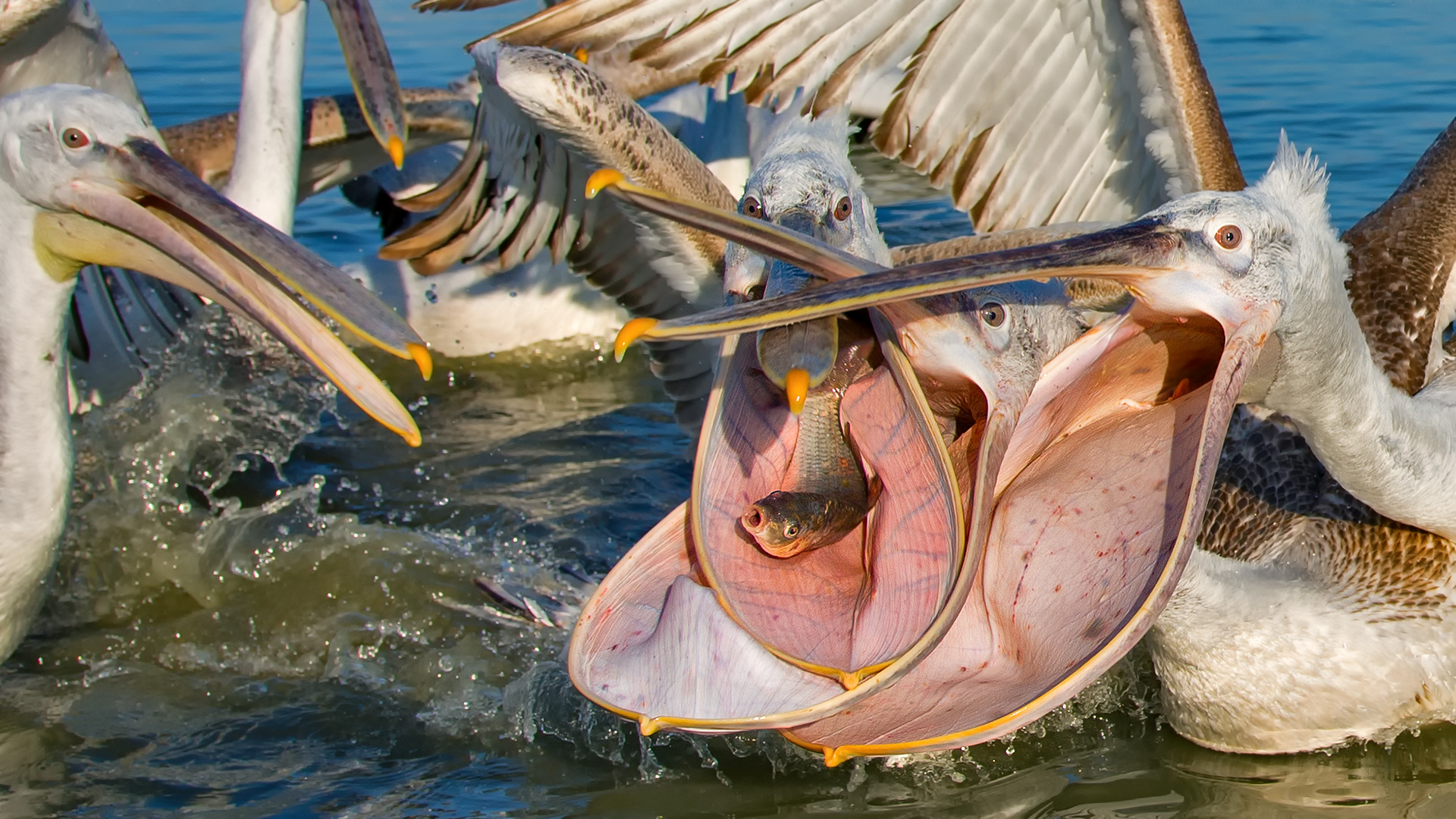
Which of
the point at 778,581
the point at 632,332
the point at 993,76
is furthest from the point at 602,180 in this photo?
the point at 993,76

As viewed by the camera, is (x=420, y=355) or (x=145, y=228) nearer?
(x=420, y=355)

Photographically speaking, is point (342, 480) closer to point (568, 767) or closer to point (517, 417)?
point (517, 417)

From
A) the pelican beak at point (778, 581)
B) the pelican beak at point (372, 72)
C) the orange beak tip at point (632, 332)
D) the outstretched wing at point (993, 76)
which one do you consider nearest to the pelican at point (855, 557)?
the pelican beak at point (778, 581)

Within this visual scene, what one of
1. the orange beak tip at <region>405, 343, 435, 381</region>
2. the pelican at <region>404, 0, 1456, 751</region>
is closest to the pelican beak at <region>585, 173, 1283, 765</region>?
the orange beak tip at <region>405, 343, 435, 381</region>

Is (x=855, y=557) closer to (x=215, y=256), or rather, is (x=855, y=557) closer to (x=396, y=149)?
(x=215, y=256)

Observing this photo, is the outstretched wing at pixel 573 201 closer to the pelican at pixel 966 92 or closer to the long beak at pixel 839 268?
the pelican at pixel 966 92

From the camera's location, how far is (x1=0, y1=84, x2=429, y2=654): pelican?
112 inches

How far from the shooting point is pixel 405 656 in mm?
4266

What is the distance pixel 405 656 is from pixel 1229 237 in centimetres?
252

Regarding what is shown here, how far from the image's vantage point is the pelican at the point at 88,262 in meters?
2.84

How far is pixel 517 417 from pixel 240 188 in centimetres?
149

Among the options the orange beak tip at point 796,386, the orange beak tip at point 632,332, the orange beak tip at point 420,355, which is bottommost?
→ the orange beak tip at point 796,386

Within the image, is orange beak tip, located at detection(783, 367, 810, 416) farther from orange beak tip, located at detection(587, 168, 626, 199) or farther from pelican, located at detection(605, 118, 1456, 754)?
orange beak tip, located at detection(587, 168, 626, 199)

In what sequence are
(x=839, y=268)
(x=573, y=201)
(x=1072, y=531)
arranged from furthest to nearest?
(x=573, y=201) → (x=1072, y=531) → (x=839, y=268)
